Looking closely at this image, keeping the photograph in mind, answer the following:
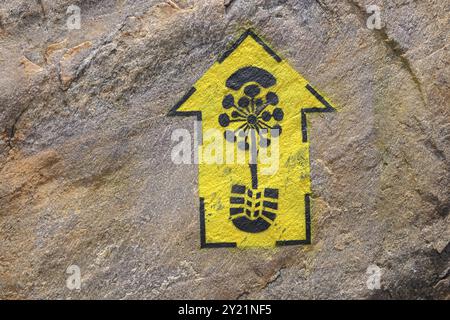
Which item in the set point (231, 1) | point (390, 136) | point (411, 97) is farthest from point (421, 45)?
point (231, 1)

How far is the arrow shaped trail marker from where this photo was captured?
2928 millimetres

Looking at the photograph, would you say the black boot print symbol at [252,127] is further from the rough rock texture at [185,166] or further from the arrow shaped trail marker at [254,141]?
the rough rock texture at [185,166]

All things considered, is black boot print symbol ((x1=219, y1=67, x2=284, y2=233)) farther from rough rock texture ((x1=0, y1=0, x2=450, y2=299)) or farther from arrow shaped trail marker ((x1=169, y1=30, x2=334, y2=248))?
rough rock texture ((x1=0, y1=0, x2=450, y2=299))

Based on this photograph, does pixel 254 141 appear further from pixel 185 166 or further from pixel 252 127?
pixel 185 166

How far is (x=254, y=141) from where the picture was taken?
9.65 feet

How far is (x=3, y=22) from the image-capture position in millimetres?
2871

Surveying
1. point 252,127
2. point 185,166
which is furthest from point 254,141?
point 185,166

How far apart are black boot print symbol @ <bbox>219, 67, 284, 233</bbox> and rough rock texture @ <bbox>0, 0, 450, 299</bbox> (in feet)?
0.45

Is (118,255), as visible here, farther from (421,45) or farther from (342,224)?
(421,45)

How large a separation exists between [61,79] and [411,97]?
1485mm

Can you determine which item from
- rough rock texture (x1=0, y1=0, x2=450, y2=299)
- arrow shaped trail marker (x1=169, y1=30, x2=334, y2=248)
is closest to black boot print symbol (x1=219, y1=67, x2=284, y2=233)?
arrow shaped trail marker (x1=169, y1=30, x2=334, y2=248)

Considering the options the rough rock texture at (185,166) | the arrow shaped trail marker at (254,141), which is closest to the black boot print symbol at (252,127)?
the arrow shaped trail marker at (254,141)

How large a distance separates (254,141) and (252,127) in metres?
0.06

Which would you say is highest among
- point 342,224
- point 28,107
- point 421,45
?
A: point 421,45
